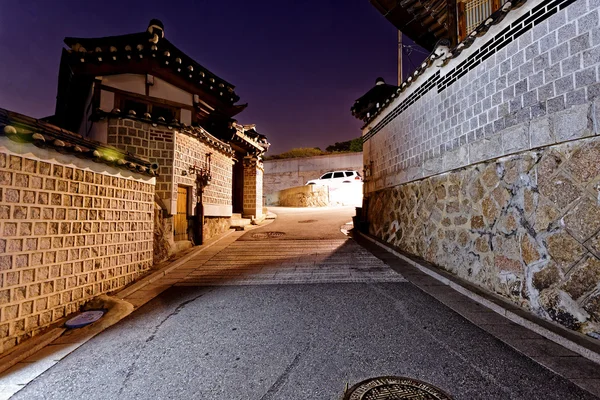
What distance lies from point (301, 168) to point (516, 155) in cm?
2762

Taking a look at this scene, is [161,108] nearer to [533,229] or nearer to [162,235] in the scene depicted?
[162,235]

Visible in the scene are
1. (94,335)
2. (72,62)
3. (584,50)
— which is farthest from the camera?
(72,62)

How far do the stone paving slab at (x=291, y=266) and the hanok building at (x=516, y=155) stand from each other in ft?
5.20

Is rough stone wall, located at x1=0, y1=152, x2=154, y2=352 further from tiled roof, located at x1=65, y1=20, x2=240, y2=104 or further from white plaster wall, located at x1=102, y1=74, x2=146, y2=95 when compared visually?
tiled roof, located at x1=65, y1=20, x2=240, y2=104

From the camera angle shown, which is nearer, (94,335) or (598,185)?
(598,185)

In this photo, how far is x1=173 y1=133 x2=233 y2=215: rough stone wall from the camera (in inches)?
376

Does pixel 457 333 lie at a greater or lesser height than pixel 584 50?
lesser

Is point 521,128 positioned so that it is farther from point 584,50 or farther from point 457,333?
point 457,333

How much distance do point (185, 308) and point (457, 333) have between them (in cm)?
401

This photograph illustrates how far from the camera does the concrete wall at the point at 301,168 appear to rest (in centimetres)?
3016

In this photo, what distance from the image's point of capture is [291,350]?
3.11m

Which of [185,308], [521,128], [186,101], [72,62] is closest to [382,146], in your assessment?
[521,128]

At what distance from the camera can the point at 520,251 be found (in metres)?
4.04

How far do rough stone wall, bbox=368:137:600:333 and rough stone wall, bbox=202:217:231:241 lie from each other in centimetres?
821
